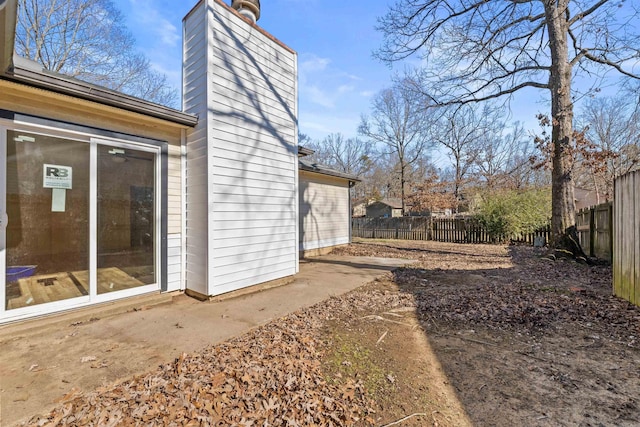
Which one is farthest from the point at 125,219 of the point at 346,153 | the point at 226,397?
the point at 346,153

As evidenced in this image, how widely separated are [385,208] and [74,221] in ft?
107

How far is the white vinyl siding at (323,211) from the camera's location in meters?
8.81

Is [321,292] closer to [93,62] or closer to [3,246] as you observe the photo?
[3,246]

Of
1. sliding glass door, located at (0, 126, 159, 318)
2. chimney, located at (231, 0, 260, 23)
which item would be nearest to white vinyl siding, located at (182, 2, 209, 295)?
sliding glass door, located at (0, 126, 159, 318)

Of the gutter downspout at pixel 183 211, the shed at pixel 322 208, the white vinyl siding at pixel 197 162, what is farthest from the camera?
the shed at pixel 322 208

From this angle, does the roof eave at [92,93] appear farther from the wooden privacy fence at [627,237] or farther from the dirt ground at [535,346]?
the wooden privacy fence at [627,237]

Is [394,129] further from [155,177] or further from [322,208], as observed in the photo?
[155,177]

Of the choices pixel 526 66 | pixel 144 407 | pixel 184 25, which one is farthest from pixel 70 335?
pixel 526 66

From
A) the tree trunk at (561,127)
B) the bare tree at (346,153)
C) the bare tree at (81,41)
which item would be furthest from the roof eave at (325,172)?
the bare tree at (346,153)

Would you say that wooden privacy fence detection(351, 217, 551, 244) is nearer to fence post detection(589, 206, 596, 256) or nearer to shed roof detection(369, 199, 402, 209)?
fence post detection(589, 206, 596, 256)

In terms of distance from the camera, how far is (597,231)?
7.12 metres

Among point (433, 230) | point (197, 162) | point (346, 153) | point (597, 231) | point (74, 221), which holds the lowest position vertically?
point (433, 230)

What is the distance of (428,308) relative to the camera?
3875mm

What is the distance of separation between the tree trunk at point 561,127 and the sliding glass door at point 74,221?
31.3 feet
